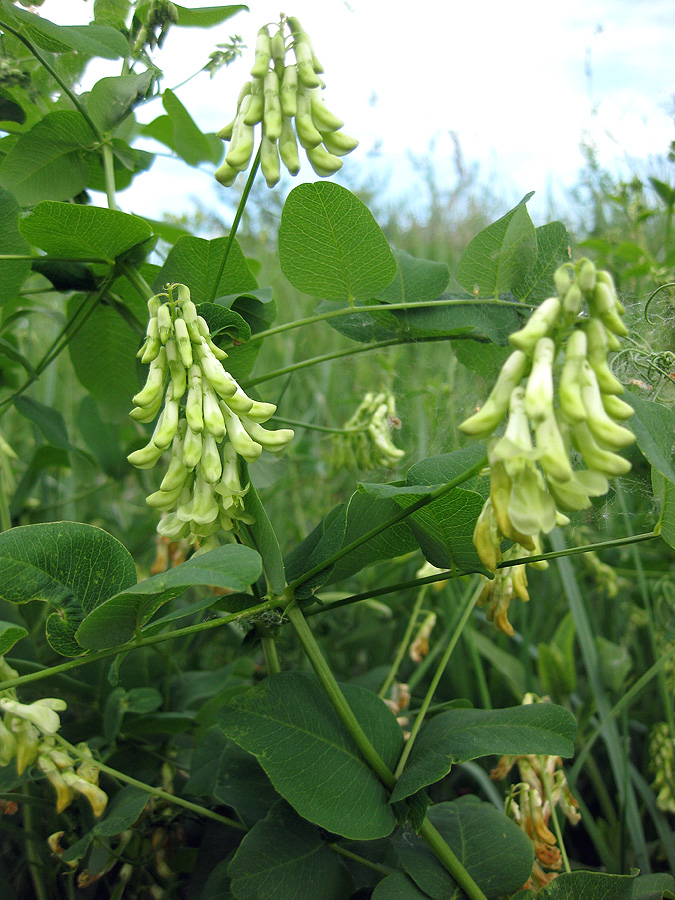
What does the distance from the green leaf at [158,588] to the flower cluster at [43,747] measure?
0.20m

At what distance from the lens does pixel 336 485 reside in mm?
2506

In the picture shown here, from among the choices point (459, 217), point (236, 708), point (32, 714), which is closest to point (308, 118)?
point (236, 708)

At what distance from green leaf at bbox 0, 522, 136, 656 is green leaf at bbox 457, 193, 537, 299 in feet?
2.36

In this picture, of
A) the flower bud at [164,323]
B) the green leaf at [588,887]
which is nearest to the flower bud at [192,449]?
the flower bud at [164,323]

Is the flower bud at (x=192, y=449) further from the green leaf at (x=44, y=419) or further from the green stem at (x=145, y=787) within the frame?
the green leaf at (x=44, y=419)

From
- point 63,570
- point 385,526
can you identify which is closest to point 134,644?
point 63,570

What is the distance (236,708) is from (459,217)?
5.05 m

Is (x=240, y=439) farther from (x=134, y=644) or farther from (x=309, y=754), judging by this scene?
(x=309, y=754)

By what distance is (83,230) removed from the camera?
942 mm

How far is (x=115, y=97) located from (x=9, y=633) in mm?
817

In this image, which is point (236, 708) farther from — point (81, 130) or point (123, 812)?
point (81, 130)

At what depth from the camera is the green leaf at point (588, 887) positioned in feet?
2.77

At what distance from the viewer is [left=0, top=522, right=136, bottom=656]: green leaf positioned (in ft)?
2.42

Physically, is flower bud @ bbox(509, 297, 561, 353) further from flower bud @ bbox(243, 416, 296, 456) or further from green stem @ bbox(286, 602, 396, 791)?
green stem @ bbox(286, 602, 396, 791)
